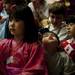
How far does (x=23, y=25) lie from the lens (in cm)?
144

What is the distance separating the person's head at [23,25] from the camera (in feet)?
4.66

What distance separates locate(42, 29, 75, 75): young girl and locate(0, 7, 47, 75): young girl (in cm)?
15

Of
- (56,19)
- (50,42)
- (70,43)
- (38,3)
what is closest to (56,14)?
(56,19)

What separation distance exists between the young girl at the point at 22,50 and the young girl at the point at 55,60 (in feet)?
0.48

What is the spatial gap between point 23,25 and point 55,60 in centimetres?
33

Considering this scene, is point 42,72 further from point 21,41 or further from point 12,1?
point 12,1

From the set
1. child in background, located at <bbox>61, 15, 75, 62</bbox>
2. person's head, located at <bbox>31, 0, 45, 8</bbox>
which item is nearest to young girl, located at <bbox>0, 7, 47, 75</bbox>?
child in background, located at <bbox>61, 15, 75, 62</bbox>

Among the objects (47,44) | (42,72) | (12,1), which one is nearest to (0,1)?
(12,1)

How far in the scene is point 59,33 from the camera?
201 centimetres

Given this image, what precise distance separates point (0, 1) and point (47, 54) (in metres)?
0.72

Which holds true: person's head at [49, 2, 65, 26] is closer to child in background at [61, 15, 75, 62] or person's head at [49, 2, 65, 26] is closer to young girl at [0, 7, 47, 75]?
child in background at [61, 15, 75, 62]

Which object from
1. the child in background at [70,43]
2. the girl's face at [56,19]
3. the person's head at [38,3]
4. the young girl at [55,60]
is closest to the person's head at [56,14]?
the girl's face at [56,19]

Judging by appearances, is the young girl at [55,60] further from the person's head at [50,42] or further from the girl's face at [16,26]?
the girl's face at [16,26]

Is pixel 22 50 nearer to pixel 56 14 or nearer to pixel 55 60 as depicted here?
pixel 55 60
